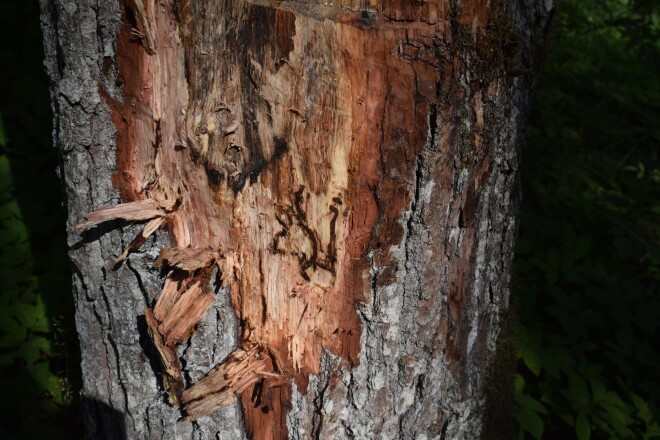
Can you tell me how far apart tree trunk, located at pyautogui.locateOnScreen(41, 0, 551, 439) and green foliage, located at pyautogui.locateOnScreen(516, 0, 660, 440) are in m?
1.15

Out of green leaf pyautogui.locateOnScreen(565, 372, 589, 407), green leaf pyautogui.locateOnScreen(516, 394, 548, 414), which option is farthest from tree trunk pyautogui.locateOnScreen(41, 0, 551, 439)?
green leaf pyautogui.locateOnScreen(565, 372, 589, 407)

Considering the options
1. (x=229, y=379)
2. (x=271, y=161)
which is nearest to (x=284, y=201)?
(x=271, y=161)

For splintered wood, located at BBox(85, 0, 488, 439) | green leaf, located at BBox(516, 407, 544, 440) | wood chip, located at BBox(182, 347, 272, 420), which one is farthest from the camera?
green leaf, located at BBox(516, 407, 544, 440)

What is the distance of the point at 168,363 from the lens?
147cm

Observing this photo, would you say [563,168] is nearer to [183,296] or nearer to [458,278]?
[458,278]

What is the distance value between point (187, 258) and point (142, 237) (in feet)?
0.41

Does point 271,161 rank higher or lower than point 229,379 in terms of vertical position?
higher

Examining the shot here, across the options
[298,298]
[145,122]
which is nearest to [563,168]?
[298,298]

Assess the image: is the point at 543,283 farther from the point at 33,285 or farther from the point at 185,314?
the point at 33,285

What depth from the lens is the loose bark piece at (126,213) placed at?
4.51ft

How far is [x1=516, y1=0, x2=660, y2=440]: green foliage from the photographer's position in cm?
256

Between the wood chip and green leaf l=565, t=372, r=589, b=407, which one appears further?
green leaf l=565, t=372, r=589, b=407

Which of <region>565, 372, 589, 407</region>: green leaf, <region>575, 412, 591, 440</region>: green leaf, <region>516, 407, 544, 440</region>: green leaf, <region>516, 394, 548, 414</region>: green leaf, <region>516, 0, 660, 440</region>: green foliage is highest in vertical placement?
<region>516, 0, 660, 440</region>: green foliage

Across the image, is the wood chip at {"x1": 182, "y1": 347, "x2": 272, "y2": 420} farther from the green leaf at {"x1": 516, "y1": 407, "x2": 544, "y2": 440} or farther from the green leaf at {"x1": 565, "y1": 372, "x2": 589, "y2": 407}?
the green leaf at {"x1": 565, "y1": 372, "x2": 589, "y2": 407}
